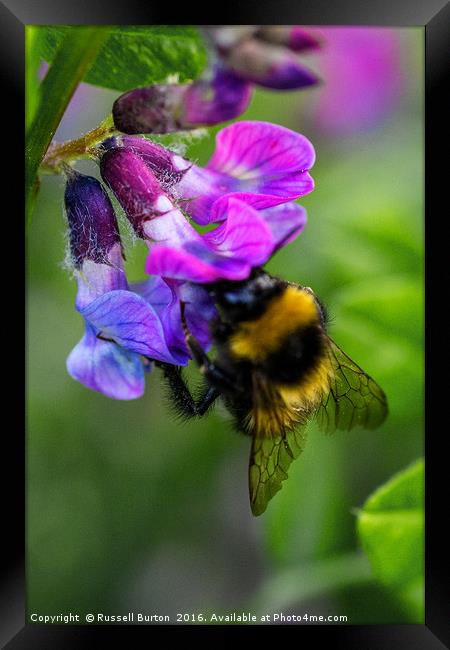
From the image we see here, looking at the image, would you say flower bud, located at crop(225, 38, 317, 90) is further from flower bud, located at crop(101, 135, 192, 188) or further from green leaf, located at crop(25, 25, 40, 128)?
green leaf, located at crop(25, 25, 40, 128)

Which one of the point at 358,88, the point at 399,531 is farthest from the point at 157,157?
the point at 358,88

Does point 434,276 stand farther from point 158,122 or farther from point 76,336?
point 76,336

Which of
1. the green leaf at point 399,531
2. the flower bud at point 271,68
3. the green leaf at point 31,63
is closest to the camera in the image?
the flower bud at point 271,68

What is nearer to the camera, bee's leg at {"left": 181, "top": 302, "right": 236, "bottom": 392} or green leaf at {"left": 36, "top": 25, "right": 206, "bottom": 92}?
bee's leg at {"left": 181, "top": 302, "right": 236, "bottom": 392}

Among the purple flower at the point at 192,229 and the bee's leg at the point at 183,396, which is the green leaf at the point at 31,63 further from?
the bee's leg at the point at 183,396

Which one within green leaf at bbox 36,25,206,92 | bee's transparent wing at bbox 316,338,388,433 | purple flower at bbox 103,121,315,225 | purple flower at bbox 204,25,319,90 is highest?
green leaf at bbox 36,25,206,92

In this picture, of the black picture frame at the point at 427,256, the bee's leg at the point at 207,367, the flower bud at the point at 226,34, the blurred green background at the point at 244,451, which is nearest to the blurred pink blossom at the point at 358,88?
the blurred green background at the point at 244,451

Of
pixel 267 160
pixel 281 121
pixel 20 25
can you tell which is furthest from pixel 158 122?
pixel 281 121

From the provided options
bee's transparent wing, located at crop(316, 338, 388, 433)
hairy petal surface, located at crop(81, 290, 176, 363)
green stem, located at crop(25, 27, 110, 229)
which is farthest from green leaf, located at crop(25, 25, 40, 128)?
bee's transparent wing, located at crop(316, 338, 388, 433)
